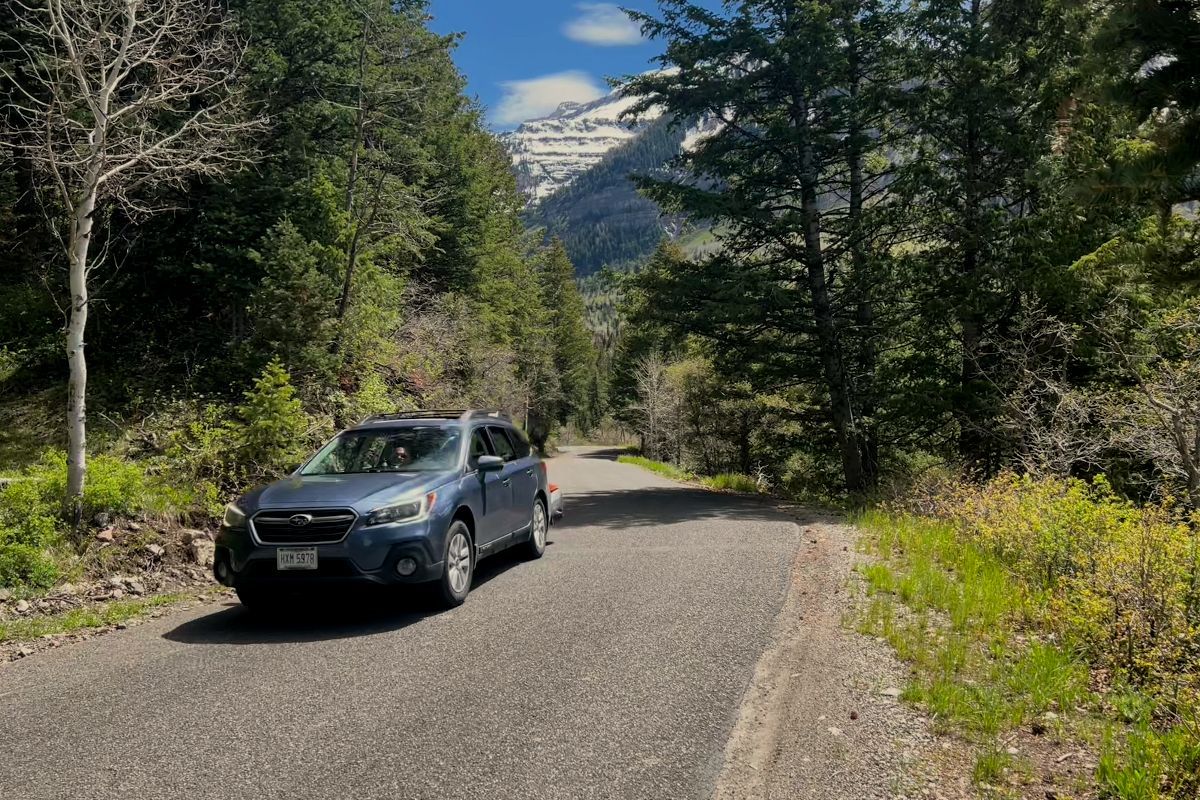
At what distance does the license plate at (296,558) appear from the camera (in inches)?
235

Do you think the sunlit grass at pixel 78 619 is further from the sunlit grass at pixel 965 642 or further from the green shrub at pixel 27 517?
the sunlit grass at pixel 965 642

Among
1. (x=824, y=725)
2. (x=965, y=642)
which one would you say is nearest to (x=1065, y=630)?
(x=965, y=642)

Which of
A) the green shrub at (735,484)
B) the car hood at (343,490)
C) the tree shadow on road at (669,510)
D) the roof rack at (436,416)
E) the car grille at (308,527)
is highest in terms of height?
the roof rack at (436,416)

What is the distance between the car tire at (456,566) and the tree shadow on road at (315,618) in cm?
15

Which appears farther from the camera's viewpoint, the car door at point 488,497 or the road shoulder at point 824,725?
the car door at point 488,497

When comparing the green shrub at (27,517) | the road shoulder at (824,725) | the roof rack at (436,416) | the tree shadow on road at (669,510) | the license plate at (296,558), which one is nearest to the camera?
the road shoulder at (824,725)

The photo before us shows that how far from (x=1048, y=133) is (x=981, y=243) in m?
2.53

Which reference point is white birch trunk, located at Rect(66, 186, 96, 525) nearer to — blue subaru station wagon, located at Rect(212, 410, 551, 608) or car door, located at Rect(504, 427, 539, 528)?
blue subaru station wagon, located at Rect(212, 410, 551, 608)

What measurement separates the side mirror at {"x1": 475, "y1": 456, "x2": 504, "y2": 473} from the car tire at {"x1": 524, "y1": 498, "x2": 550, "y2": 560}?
1.55m

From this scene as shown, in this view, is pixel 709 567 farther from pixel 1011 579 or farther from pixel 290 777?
pixel 290 777

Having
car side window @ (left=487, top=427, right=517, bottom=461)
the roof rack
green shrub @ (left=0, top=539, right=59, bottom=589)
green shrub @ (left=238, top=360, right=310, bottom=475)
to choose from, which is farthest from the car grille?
green shrub @ (left=238, top=360, right=310, bottom=475)

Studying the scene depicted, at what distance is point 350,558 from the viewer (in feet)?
19.6

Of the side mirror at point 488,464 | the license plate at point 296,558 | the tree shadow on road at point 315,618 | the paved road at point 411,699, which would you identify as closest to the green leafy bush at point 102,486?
the tree shadow on road at point 315,618

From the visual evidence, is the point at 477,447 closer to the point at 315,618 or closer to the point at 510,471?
the point at 510,471
